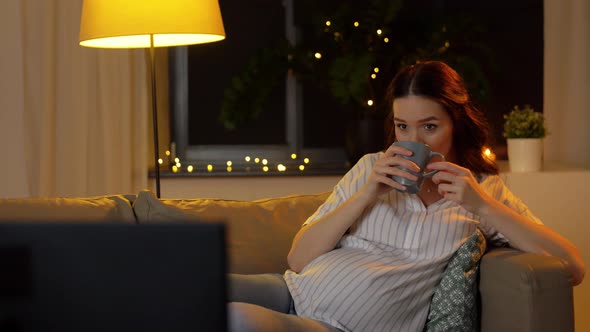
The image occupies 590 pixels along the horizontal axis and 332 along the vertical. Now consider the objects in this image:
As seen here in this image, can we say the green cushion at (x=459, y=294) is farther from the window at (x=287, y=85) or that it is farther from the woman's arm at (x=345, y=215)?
the window at (x=287, y=85)

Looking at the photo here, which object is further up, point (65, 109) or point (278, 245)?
point (65, 109)

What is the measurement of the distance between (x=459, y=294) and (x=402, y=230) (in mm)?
213

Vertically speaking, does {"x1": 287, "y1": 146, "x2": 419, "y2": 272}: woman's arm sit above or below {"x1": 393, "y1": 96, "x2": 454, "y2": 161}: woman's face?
below

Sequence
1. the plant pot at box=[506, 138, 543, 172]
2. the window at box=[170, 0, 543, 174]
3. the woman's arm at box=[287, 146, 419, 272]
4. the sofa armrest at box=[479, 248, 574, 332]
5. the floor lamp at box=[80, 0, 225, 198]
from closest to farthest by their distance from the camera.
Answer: the sofa armrest at box=[479, 248, 574, 332] → the woman's arm at box=[287, 146, 419, 272] → the floor lamp at box=[80, 0, 225, 198] → the plant pot at box=[506, 138, 543, 172] → the window at box=[170, 0, 543, 174]

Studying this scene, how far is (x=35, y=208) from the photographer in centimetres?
217

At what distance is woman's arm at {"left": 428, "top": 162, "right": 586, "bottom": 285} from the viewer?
6.30 ft

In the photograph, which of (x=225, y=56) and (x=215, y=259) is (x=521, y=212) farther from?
(x=225, y=56)

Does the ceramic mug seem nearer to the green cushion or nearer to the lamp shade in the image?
the green cushion

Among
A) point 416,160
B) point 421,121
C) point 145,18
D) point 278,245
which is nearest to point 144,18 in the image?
point 145,18

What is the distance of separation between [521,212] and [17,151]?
2101mm

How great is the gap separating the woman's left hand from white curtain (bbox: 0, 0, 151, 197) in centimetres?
200

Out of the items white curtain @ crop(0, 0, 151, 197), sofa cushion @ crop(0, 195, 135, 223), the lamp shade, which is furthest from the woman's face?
white curtain @ crop(0, 0, 151, 197)

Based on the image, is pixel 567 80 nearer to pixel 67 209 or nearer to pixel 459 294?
pixel 459 294

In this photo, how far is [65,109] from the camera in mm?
3564
